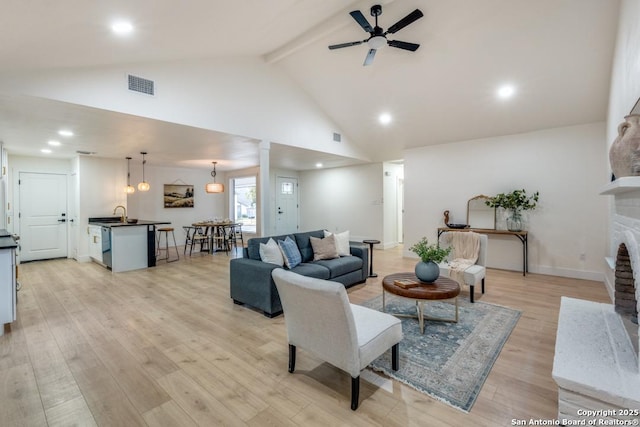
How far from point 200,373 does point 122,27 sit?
120 inches

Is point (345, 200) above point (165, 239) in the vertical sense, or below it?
above

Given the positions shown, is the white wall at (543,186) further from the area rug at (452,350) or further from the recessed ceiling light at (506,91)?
the area rug at (452,350)

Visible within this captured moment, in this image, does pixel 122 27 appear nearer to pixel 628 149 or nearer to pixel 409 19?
pixel 409 19

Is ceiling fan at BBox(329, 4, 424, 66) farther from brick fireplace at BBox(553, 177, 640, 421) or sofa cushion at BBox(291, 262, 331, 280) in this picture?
sofa cushion at BBox(291, 262, 331, 280)

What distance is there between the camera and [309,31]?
4.13 m

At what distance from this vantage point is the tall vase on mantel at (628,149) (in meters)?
1.71

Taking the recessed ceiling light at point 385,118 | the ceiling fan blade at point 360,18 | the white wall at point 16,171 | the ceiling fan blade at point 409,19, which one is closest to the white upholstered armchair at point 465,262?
the recessed ceiling light at point 385,118

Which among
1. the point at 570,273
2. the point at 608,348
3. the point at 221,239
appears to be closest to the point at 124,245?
the point at 221,239

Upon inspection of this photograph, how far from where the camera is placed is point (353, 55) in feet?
15.3

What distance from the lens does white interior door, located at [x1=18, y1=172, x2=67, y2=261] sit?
6.48m

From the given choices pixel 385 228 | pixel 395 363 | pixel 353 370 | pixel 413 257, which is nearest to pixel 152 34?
pixel 353 370

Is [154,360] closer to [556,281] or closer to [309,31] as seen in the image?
[309,31]

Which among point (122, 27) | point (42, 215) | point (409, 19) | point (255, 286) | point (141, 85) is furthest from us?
point (42, 215)

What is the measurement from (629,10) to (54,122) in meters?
6.42
